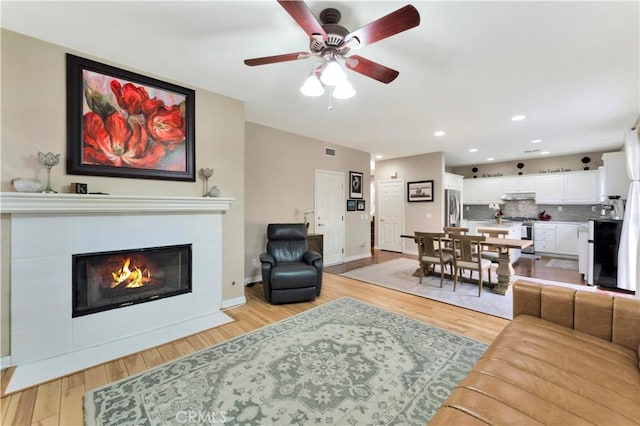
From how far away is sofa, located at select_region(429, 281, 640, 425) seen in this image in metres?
1.01

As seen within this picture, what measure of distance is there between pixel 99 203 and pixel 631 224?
6.56m

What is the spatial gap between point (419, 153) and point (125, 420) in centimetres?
702

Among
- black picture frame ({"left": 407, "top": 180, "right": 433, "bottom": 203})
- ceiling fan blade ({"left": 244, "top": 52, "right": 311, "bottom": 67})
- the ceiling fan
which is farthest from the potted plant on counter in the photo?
ceiling fan blade ({"left": 244, "top": 52, "right": 311, "bottom": 67})

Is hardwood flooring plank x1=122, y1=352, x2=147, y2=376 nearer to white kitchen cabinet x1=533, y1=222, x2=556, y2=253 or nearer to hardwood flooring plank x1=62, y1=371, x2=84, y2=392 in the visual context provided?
hardwood flooring plank x1=62, y1=371, x2=84, y2=392

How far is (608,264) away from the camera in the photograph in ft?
13.4

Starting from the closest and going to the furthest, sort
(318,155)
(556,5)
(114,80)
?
1. (556,5)
2. (114,80)
3. (318,155)

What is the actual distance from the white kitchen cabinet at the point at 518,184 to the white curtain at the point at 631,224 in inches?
136

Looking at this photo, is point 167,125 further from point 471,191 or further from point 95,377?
point 471,191

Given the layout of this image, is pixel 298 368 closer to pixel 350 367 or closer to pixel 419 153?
pixel 350 367

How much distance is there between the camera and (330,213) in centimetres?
572

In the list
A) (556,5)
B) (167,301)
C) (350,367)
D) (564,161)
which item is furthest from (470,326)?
(564,161)

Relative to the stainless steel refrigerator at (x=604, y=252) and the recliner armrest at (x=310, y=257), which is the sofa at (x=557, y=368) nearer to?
the recliner armrest at (x=310, y=257)

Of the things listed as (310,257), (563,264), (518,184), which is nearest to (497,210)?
(518,184)

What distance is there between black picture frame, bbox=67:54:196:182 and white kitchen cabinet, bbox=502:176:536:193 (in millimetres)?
8217
